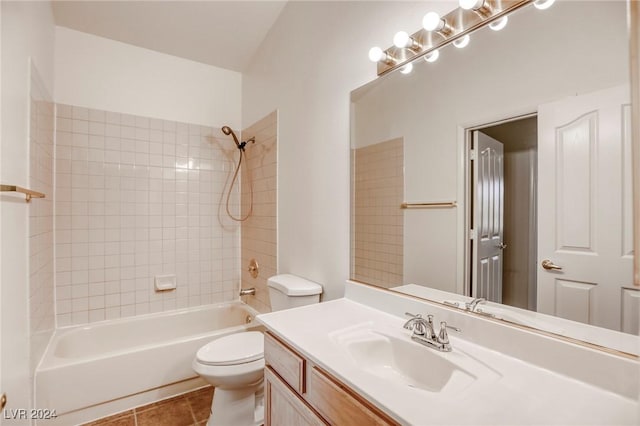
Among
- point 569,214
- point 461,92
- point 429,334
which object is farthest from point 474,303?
point 461,92

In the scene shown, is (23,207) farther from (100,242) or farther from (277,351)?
(277,351)

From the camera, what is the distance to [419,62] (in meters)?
1.23

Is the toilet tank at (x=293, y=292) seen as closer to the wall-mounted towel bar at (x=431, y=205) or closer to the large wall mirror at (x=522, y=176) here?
the large wall mirror at (x=522, y=176)

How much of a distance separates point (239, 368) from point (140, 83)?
2374 millimetres

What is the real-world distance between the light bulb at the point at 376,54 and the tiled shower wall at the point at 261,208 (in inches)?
42.0

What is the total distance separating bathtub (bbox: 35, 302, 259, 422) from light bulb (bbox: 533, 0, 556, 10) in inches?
94.0

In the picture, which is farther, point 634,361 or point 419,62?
point 419,62

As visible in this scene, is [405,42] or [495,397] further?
[405,42]

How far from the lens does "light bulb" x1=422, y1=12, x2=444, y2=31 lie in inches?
41.8

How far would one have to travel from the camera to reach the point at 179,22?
2146 mm

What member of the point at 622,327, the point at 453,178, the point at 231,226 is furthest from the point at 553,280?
the point at 231,226

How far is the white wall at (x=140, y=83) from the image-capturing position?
7.18ft

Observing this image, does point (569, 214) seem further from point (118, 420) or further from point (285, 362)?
point (118, 420)

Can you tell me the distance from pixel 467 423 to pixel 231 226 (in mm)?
2580
